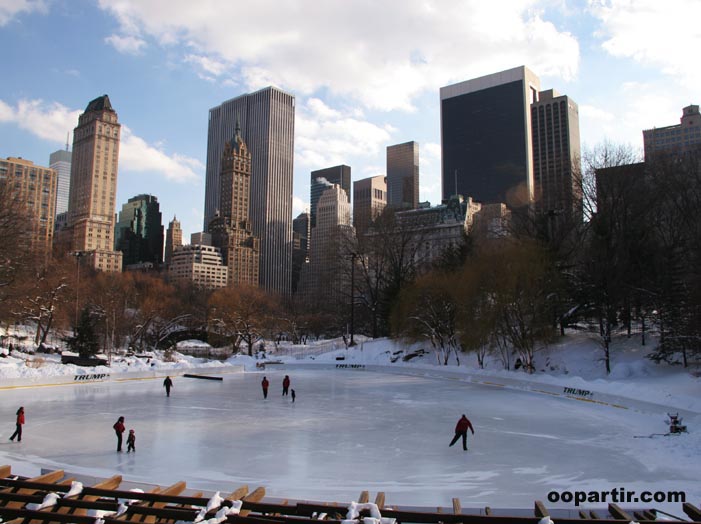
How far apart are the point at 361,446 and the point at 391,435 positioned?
2.01 metres

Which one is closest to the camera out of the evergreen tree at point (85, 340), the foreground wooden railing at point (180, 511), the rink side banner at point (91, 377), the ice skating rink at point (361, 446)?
the foreground wooden railing at point (180, 511)

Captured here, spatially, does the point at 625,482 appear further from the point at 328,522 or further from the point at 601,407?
the point at 601,407

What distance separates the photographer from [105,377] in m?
36.5

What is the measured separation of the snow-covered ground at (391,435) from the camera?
11828 mm

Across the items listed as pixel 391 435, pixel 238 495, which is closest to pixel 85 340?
pixel 391 435

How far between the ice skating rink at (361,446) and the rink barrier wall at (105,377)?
12.2ft

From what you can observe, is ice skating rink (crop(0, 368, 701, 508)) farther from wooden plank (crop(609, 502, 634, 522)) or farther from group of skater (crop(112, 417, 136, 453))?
wooden plank (crop(609, 502, 634, 522))

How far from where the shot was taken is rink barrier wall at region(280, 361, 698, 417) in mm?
21656

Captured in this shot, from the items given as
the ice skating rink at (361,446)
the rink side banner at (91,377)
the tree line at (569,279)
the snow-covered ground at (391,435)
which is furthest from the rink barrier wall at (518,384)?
the rink side banner at (91,377)

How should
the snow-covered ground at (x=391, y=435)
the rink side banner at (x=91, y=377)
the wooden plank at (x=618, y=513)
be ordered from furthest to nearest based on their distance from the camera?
the rink side banner at (x=91, y=377), the snow-covered ground at (x=391, y=435), the wooden plank at (x=618, y=513)

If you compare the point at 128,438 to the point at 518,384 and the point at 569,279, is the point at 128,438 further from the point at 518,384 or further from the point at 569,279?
the point at 569,279

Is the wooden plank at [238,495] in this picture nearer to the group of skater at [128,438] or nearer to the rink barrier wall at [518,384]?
the group of skater at [128,438]

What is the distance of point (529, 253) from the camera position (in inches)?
1428

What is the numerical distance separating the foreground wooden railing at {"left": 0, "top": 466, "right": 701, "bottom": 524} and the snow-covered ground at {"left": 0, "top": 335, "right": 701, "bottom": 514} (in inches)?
147
